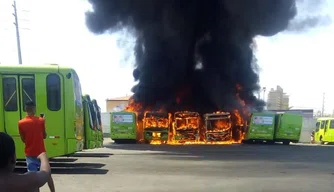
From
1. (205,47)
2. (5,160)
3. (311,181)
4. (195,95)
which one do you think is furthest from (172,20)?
(5,160)

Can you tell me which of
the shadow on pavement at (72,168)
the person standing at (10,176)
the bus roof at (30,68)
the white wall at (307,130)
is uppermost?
the bus roof at (30,68)

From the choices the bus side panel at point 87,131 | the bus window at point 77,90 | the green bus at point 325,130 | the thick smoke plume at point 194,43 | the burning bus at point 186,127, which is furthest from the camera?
the thick smoke plume at point 194,43

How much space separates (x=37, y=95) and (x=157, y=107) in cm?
1977

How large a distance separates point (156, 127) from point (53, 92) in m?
15.7

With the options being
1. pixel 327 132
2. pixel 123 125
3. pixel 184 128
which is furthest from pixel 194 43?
pixel 327 132

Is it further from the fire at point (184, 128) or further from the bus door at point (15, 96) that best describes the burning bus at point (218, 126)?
the bus door at point (15, 96)

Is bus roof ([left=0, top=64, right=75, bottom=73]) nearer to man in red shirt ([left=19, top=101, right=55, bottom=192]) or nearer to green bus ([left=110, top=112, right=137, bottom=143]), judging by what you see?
man in red shirt ([left=19, top=101, right=55, bottom=192])

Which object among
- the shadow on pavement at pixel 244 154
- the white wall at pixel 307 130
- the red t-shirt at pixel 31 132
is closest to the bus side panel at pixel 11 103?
the red t-shirt at pixel 31 132

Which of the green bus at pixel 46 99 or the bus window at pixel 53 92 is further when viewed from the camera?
the bus window at pixel 53 92

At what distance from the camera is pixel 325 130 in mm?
30781

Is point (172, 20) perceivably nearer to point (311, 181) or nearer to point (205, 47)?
point (205, 47)

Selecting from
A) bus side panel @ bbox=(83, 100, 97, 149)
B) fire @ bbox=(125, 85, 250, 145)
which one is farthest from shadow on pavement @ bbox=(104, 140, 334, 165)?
fire @ bbox=(125, 85, 250, 145)

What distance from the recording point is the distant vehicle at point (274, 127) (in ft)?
88.6

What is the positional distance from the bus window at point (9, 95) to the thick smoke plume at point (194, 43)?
19223 mm
